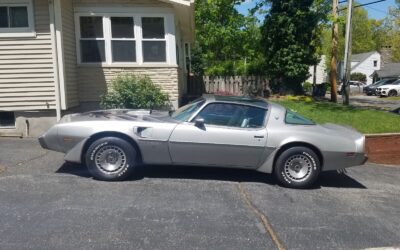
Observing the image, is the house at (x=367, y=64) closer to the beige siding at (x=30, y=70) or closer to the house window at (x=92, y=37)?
the house window at (x=92, y=37)

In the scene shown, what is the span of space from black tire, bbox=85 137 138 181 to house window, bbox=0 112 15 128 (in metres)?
5.21

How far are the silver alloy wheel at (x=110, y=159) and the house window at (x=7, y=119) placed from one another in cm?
529

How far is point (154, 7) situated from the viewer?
11914mm

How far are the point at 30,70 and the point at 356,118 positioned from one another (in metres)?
9.09

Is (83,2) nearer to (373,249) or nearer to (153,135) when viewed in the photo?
(153,135)

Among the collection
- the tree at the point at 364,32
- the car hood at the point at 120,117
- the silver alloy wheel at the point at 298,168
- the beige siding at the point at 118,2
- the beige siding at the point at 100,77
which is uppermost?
the tree at the point at 364,32

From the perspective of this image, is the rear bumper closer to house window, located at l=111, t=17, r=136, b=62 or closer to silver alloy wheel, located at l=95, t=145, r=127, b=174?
silver alloy wheel, located at l=95, t=145, r=127, b=174

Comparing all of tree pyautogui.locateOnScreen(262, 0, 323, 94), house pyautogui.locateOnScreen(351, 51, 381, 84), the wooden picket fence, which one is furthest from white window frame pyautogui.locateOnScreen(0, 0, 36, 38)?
house pyautogui.locateOnScreen(351, 51, 381, 84)

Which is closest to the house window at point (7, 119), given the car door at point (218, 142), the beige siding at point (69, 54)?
the beige siding at point (69, 54)

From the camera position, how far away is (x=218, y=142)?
6605 millimetres

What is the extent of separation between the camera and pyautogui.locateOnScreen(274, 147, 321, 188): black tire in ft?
22.1

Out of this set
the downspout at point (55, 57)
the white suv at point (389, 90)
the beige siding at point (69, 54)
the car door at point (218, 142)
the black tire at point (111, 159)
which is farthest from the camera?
the white suv at point (389, 90)

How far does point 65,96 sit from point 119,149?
481 centimetres

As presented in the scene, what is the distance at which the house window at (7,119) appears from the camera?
422 inches
